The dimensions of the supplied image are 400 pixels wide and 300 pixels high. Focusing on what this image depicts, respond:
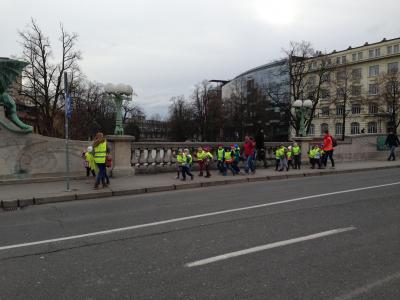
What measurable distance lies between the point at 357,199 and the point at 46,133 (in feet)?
109

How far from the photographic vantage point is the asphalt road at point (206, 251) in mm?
3654

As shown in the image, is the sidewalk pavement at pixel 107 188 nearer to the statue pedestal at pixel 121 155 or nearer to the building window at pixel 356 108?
the statue pedestal at pixel 121 155

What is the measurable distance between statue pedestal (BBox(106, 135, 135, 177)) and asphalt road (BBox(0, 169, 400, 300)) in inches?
202

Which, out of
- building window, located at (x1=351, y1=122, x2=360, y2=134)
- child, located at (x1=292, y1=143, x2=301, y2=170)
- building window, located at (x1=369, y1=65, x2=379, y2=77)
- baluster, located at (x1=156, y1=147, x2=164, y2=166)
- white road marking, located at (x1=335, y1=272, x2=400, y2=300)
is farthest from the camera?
building window, located at (x1=351, y1=122, x2=360, y2=134)

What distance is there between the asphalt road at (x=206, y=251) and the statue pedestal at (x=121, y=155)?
5127 millimetres

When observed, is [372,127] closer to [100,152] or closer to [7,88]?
[100,152]

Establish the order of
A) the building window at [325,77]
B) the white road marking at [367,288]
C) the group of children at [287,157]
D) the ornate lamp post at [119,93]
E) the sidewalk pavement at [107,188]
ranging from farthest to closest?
the building window at [325,77]
the group of children at [287,157]
the ornate lamp post at [119,93]
the sidewalk pavement at [107,188]
the white road marking at [367,288]

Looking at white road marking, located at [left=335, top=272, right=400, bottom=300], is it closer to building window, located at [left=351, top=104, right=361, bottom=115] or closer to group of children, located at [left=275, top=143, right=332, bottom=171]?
group of children, located at [left=275, top=143, right=332, bottom=171]

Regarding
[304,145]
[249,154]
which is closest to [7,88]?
[249,154]

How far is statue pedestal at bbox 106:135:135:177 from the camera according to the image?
532 inches

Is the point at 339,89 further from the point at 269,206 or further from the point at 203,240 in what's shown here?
the point at 203,240

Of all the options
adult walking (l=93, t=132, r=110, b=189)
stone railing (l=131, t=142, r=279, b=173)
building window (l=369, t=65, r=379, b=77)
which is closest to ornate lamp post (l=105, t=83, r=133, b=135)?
stone railing (l=131, t=142, r=279, b=173)

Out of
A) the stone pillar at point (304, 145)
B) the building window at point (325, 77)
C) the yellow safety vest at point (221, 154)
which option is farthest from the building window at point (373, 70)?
the yellow safety vest at point (221, 154)

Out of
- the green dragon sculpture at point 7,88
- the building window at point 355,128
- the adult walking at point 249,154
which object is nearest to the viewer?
the green dragon sculpture at point 7,88
